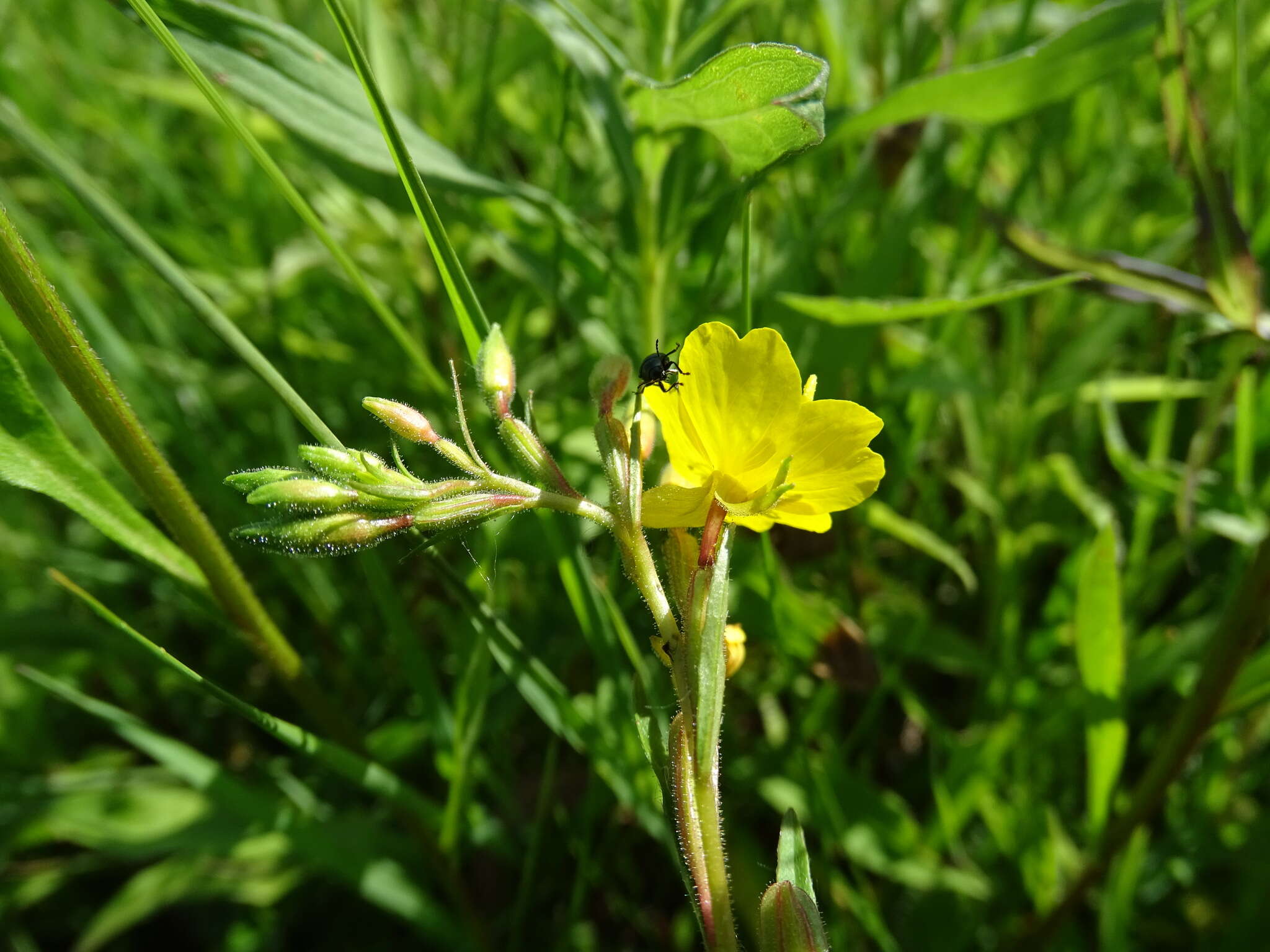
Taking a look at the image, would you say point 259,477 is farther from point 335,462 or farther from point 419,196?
point 419,196

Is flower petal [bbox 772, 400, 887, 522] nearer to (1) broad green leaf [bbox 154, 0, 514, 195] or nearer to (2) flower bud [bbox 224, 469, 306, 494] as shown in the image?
(2) flower bud [bbox 224, 469, 306, 494]

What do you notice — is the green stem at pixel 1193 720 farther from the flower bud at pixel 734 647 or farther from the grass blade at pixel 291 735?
the grass blade at pixel 291 735

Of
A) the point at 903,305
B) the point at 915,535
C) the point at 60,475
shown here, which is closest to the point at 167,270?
the point at 60,475

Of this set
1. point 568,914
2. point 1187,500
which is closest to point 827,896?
point 568,914

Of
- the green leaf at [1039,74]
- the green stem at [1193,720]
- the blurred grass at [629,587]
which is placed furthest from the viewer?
the blurred grass at [629,587]

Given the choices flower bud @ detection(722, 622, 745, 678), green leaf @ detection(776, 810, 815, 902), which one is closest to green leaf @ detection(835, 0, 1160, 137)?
flower bud @ detection(722, 622, 745, 678)

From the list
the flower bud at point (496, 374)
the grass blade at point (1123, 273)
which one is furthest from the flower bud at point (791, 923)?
the grass blade at point (1123, 273)
